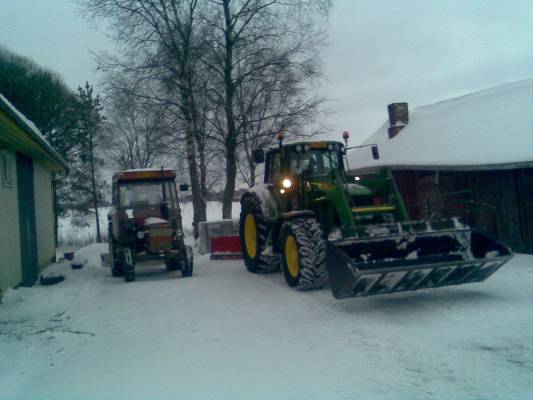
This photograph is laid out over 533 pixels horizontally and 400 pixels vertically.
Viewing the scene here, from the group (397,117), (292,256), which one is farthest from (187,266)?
(397,117)

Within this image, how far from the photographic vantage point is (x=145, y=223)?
11.8m

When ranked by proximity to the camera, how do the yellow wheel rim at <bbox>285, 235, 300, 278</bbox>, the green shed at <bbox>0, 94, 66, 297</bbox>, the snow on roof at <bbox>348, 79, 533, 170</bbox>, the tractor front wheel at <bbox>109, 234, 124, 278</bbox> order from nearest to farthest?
the yellow wheel rim at <bbox>285, 235, 300, 278</bbox>, the green shed at <bbox>0, 94, 66, 297</bbox>, the tractor front wheel at <bbox>109, 234, 124, 278</bbox>, the snow on roof at <bbox>348, 79, 533, 170</bbox>

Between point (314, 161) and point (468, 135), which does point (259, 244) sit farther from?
point (468, 135)

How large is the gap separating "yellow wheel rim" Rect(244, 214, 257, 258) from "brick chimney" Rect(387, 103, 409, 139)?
10614 millimetres

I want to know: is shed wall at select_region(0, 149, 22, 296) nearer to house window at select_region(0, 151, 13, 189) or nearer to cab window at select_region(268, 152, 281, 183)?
house window at select_region(0, 151, 13, 189)

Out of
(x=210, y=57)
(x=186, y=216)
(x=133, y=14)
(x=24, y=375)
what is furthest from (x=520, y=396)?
(x=186, y=216)

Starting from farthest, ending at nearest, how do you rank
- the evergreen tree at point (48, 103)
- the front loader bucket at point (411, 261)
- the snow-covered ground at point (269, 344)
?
the evergreen tree at point (48, 103)
the front loader bucket at point (411, 261)
the snow-covered ground at point (269, 344)

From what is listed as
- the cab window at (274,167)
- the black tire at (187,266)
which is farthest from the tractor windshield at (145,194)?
the cab window at (274,167)

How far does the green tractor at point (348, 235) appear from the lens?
7.29 m

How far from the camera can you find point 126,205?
478 inches

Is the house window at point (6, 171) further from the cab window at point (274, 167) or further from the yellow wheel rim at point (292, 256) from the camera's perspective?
the yellow wheel rim at point (292, 256)

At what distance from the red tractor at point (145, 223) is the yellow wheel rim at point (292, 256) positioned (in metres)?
3.37

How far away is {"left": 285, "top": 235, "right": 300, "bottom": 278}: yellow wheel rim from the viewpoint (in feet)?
28.9

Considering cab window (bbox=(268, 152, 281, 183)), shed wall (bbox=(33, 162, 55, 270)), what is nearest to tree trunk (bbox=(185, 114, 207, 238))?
Answer: shed wall (bbox=(33, 162, 55, 270))
